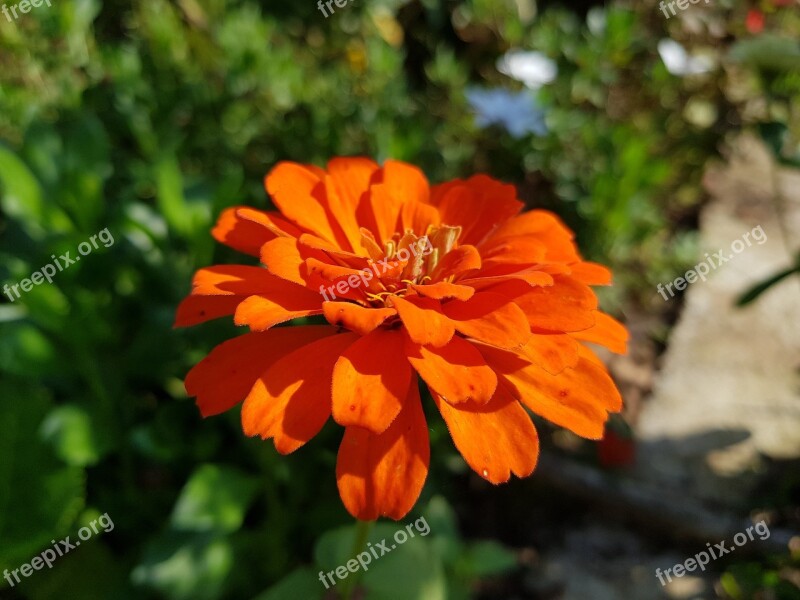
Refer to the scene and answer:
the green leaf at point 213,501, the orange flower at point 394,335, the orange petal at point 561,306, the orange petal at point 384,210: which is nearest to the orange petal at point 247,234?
the orange flower at point 394,335

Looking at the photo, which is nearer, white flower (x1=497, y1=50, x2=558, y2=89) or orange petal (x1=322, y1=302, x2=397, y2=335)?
orange petal (x1=322, y1=302, x2=397, y2=335)

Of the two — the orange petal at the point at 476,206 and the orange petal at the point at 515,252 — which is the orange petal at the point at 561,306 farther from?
the orange petal at the point at 476,206

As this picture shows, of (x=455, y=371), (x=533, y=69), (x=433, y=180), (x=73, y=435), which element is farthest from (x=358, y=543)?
(x=533, y=69)

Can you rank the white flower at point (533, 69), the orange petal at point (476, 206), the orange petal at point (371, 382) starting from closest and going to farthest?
the orange petal at point (371, 382)
the orange petal at point (476, 206)
the white flower at point (533, 69)

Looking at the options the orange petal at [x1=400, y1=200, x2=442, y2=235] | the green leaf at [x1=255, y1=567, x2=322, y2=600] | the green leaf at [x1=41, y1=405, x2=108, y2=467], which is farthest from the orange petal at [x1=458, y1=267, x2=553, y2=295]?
the green leaf at [x1=41, y1=405, x2=108, y2=467]

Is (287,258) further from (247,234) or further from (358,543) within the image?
(358,543)

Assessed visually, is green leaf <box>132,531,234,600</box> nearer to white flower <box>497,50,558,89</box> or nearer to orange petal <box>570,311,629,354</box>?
orange petal <box>570,311,629,354</box>

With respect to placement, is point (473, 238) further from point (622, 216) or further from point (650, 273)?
point (650, 273)

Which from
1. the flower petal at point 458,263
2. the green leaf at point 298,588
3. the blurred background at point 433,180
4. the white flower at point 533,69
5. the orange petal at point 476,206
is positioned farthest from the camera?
the white flower at point 533,69

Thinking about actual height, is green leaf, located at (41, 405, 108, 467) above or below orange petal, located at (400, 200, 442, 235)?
below
